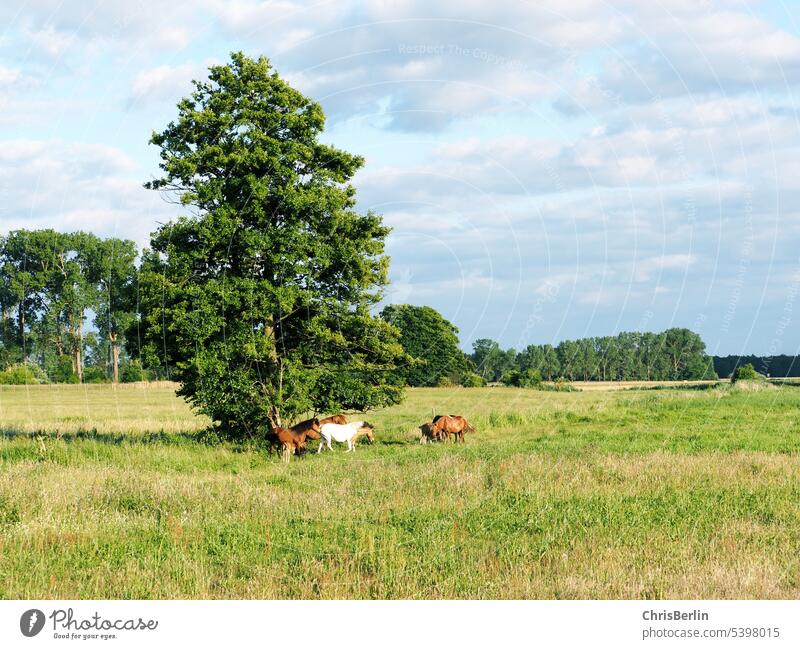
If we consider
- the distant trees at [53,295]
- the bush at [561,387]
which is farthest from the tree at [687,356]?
the distant trees at [53,295]

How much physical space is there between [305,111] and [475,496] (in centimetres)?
1543

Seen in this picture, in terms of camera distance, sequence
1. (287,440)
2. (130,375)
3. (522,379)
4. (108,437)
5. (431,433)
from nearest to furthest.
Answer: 1. (287,440)
2. (431,433)
3. (108,437)
4. (522,379)
5. (130,375)

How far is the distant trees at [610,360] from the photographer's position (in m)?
74.4

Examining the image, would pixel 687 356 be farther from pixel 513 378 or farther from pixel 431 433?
pixel 431 433

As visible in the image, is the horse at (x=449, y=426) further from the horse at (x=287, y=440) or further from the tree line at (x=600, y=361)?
the tree line at (x=600, y=361)

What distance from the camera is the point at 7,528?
12.8 m

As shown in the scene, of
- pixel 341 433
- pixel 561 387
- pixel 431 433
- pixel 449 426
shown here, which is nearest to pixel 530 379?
pixel 561 387

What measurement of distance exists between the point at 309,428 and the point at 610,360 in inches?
2803

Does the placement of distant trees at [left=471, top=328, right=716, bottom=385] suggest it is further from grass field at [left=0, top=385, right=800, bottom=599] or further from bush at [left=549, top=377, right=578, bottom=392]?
grass field at [left=0, top=385, right=800, bottom=599]

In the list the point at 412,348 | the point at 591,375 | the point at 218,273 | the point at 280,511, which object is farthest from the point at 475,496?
the point at 591,375

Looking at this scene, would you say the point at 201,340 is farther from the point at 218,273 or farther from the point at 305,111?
the point at 305,111
